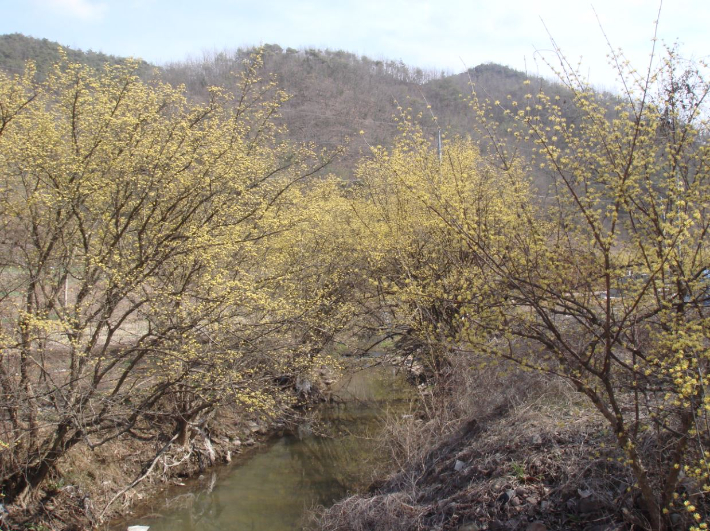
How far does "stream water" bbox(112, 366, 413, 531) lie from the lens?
26.6 feet

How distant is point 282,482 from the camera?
9328 mm

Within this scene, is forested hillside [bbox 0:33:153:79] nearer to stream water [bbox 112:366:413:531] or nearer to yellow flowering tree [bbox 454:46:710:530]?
stream water [bbox 112:366:413:531]

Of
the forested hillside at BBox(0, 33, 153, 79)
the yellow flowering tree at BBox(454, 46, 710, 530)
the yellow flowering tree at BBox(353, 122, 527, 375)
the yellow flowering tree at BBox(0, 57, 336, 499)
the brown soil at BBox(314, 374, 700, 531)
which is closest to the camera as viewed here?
the yellow flowering tree at BBox(454, 46, 710, 530)

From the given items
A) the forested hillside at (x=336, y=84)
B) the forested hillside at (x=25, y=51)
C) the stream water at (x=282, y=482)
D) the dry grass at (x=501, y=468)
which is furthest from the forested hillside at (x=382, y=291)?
the forested hillside at (x=25, y=51)

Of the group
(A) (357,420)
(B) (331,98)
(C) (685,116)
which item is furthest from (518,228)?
(B) (331,98)

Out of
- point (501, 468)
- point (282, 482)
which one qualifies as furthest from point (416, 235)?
point (501, 468)

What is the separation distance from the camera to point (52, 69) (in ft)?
24.6

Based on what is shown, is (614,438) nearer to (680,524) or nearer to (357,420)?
(680,524)

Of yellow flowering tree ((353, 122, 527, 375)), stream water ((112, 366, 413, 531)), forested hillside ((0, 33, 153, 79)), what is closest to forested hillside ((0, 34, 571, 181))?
forested hillside ((0, 33, 153, 79))

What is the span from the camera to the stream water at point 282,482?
8.10 meters

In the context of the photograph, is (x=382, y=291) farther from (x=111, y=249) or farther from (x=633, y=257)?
(x=633, y=257)

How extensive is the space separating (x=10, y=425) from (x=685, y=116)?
331 inches

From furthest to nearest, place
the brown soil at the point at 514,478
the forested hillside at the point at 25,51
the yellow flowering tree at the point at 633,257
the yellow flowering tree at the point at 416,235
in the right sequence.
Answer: the forested hillside at the point at 25,51 → the yellow flowering tree at the point at 416,235 → the brown soil at the point at 514,478 → the yellow flowering tree at the point at 633,257

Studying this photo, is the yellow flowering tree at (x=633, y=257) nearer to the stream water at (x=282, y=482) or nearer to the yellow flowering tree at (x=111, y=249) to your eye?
the yellow flowering tree at (x=111, y=249)
